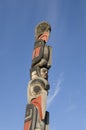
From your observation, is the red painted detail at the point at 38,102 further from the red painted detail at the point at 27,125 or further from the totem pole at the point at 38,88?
the red painted detail at the point at 27,125

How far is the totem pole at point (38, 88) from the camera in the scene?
12562 millimetres

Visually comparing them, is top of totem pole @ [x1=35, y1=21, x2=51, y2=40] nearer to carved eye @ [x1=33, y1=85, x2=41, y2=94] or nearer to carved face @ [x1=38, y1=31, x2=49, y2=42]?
carved face @ [x1=38, y1=31, x2=49, y2=42]

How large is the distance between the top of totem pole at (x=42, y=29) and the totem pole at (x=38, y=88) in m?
0.55

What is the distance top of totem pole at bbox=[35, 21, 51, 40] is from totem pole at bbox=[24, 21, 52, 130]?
0.55 m

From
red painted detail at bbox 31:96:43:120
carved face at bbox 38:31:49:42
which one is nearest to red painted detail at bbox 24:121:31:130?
red painted detail at bbox 31:96:43:120

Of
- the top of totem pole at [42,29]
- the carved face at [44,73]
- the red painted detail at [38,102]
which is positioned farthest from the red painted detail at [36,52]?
the red painted detail at [38,102]

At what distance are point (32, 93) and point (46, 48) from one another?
9.89 feet

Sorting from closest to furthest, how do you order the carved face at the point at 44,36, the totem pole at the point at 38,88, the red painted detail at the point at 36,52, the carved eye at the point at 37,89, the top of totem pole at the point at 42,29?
1. the totem pole at the point at 38,88
2. the carved eye at the point at 37,89
3. the red painted detail at the point at 36,52
4. the carved face at the point at 44,36
5. the top of totem pole at the point at 42,29

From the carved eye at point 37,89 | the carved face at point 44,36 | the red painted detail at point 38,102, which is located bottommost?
the red painted detail at point 38,102

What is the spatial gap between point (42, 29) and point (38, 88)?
474 centimetres

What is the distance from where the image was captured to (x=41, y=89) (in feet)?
44.4

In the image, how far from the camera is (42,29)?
1709 cm

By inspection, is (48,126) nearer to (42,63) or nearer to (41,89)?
(41,89)

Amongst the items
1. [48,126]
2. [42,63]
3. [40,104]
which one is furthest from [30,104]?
[42,63]
